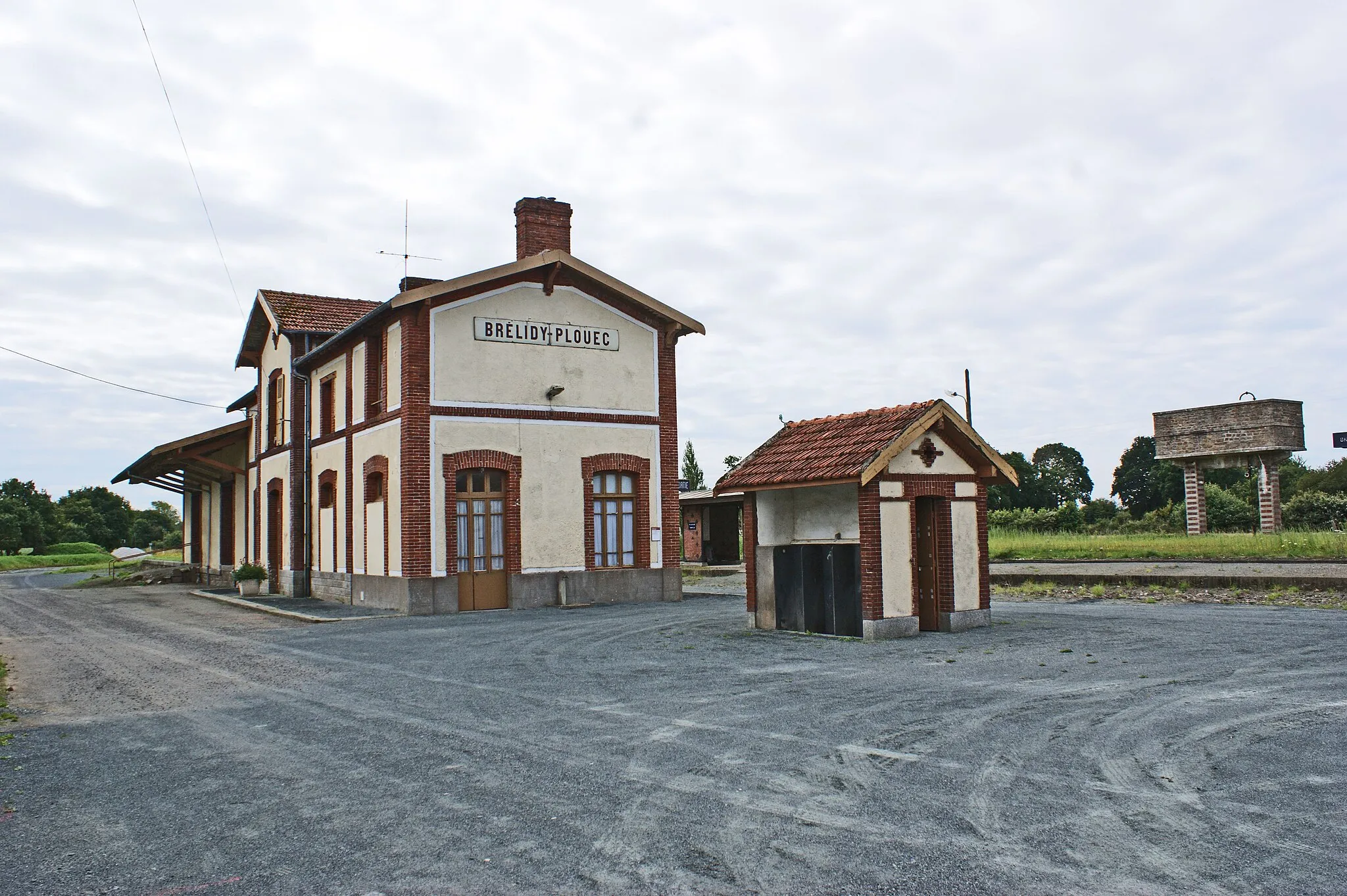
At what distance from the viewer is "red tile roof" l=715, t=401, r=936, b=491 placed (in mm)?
12984

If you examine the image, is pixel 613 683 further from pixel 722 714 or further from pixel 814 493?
pixel 814 493

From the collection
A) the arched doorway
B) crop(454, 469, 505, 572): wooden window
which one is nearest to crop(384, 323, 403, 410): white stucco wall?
crop(454, 469, 505, 572): wooden window

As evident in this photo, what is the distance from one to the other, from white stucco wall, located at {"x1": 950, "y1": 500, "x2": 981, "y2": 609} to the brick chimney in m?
11.4

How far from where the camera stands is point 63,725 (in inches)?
325

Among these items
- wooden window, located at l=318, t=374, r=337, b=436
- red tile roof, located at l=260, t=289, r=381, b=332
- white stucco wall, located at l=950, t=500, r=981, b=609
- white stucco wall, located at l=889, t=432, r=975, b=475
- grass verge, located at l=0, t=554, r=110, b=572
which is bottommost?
grass verge, located at l=0, t=554, r=110, b=572

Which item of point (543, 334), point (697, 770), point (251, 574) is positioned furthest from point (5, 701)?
point (251, 574)

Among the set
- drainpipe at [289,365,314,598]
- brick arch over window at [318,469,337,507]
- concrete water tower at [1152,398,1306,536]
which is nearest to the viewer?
brick arch over window at [318,469,337,507]

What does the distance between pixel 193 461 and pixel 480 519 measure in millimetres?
15296

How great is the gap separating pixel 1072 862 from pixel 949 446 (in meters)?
9.78

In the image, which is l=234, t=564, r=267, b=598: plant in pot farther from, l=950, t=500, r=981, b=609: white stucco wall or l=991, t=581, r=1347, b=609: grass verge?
l=950, t=500, r=981, b=609: white stucco wall

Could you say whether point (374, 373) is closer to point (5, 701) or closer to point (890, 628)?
point (5, 701)

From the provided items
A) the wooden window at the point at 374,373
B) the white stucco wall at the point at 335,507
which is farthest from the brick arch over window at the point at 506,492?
the white stucco wall at the point at 335,507

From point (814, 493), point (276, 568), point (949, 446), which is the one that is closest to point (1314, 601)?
point (949, 446)

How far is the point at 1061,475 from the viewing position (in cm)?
8262
